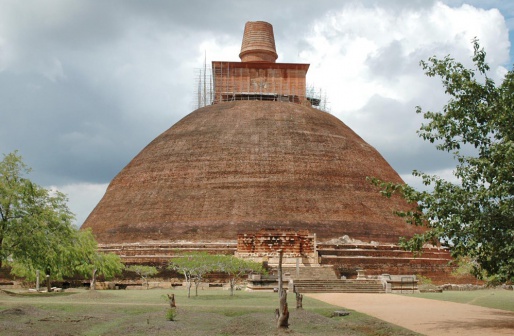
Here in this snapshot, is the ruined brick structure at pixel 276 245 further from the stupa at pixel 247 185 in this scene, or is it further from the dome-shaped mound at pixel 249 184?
the dome-shaped mound at pixel 249 184

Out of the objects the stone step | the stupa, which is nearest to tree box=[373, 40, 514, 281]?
the stone step

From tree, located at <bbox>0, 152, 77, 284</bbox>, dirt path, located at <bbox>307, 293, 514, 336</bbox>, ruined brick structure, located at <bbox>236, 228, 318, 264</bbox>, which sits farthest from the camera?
ruined brick structure, located at <bbox>236, 228, 318, 264</bbox>

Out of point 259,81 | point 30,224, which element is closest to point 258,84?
point 259,81

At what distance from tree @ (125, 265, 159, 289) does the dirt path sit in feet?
43.9

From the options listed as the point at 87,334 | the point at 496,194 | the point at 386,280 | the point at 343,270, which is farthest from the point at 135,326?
the point at 343,270

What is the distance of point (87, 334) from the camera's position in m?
16.0

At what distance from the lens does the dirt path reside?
15966mm

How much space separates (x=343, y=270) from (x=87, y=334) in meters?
26.0

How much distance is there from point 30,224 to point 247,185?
18588mm

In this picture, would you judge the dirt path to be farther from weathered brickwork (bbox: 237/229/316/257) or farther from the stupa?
the stupa

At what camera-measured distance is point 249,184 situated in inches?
1789

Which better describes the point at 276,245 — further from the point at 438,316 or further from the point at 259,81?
the point at 259,81

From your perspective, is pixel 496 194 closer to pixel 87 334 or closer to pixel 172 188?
pixel 87 334

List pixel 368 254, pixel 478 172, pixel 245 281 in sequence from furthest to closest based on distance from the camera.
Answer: pixel 368 254 → pixel 245 281 → pixel 478 172
